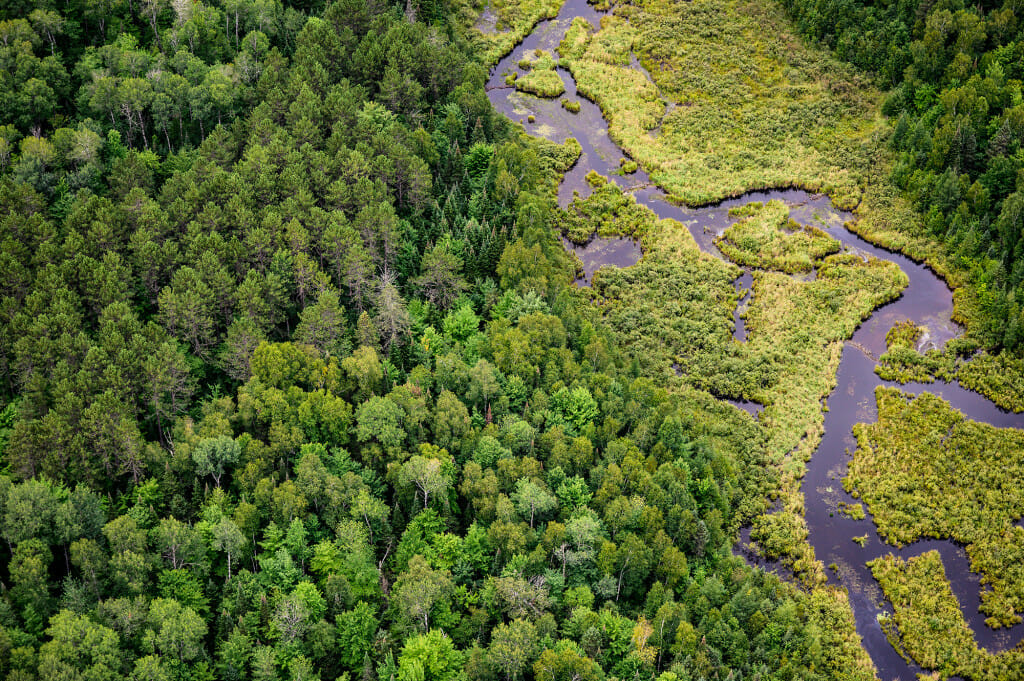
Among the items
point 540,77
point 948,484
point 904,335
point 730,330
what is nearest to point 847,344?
point 904,335

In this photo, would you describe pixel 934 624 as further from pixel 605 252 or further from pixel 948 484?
pixel 605 252

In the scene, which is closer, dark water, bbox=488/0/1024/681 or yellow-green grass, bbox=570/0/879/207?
dark water, bbox=488/0/1024/681

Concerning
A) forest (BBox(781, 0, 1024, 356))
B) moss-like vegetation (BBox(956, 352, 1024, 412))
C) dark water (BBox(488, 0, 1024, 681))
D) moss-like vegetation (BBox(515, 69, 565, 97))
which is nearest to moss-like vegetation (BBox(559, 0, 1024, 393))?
dark water (BBox(488, 0, 1024, 681))

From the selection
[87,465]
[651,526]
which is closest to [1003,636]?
[651,526]

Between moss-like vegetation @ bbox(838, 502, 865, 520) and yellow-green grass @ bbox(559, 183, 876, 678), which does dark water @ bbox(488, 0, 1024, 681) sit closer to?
moss-like vegetation @ bbox(838, 502, 865, 520)

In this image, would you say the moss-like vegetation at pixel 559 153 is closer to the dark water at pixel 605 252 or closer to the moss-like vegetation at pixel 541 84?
the moss-like vegetation at pixel 541 84

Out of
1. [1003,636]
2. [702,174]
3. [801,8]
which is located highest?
[801,8]

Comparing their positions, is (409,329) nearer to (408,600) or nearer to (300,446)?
(300,446)
